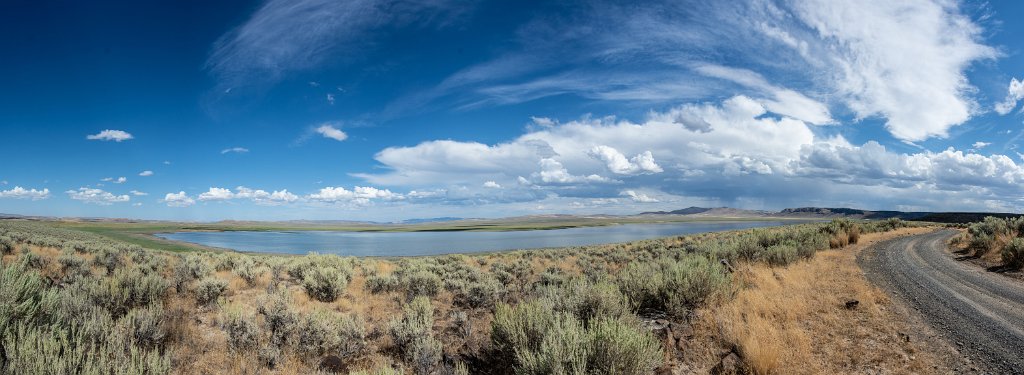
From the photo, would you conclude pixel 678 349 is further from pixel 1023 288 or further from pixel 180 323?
pixel 1023 288

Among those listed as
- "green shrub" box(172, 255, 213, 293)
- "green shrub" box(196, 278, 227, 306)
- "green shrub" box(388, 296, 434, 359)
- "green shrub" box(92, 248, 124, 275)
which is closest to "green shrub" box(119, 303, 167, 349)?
"green shrub" box(388, 296, 434, 359)

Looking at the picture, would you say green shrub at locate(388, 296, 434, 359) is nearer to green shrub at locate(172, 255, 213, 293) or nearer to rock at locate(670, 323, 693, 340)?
rock at locate(670, 323, 693, 340)

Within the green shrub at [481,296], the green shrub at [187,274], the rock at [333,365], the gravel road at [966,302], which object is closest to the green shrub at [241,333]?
the rock at [333,365]

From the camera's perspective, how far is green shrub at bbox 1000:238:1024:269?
14562 millimetres

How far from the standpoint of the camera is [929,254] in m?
19.0

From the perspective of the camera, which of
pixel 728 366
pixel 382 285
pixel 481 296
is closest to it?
pixel 728 366

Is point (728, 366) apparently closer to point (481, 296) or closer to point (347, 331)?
point (347, 331)

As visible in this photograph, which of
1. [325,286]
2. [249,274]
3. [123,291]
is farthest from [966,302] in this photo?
[249,274]

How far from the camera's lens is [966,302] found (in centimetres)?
938

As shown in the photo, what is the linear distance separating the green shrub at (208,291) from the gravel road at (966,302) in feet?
49.1

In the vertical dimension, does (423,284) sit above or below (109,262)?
below

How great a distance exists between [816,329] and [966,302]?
517 centimetres

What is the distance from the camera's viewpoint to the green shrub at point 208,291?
417 inches

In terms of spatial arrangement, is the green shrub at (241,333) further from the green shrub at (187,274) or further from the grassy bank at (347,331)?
the green shrub at (187,274)
